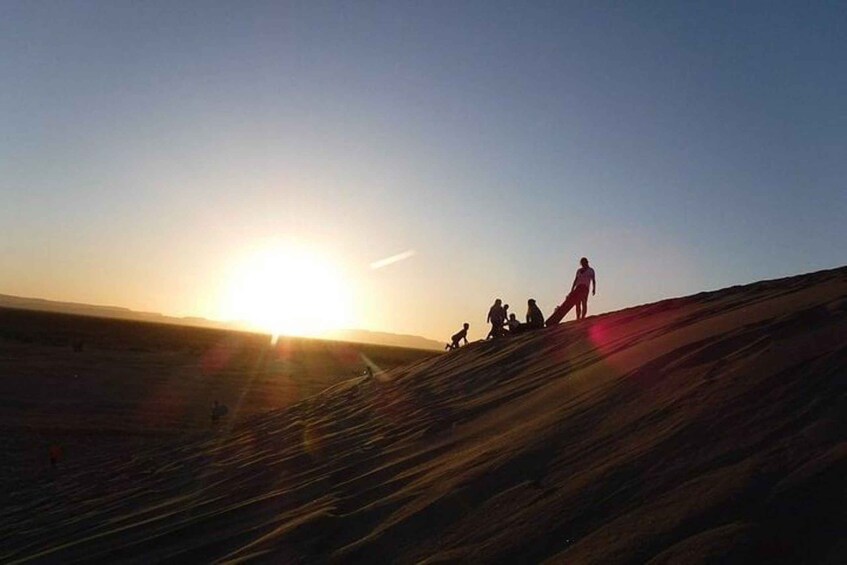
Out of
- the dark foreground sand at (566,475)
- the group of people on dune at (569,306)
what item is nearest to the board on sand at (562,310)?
the group of people on dune at (569,306)

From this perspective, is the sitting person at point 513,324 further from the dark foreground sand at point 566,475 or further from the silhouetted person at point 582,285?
the dark foreground sand at point 566,475

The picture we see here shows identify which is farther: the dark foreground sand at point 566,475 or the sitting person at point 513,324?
the sitting person at point 513,324

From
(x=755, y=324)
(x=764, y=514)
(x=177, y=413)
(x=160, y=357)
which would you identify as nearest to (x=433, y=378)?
(x=755, y=324)

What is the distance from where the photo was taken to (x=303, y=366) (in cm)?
4138

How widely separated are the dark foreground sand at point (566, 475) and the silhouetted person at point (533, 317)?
216 inches

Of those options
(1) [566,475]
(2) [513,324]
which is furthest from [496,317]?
(1) [566,475]

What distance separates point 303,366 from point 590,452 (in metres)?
38.1

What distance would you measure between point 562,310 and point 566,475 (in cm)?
1040

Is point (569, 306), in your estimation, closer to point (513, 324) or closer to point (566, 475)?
point (513, 324)

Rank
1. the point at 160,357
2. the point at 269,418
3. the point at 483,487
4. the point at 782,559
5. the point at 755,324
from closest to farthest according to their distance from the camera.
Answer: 1. the point at 782,559
2. the point at 483,487
3. the point at 755,324
4. the point at 269,418
5. the point at 160,357

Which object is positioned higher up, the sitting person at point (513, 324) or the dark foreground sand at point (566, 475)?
the sitting person at point (513, 324)

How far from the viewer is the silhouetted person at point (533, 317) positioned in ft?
45.9

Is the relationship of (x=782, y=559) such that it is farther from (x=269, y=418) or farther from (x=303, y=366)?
(x=303, y=366)

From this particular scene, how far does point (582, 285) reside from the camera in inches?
534
